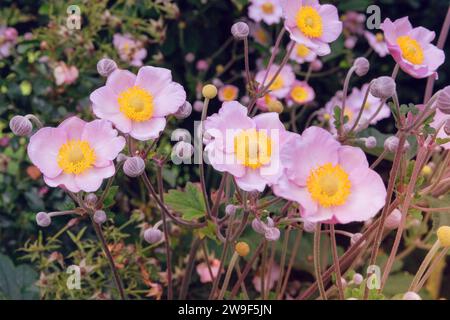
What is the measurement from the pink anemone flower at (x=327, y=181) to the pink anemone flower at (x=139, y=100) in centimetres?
15

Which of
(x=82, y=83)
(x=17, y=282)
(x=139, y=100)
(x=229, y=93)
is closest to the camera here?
(x=139, y=100)

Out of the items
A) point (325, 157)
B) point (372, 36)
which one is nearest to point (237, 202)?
point (325, 157)

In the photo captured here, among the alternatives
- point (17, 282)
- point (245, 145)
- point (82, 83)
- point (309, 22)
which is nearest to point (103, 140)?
point (245, 145)

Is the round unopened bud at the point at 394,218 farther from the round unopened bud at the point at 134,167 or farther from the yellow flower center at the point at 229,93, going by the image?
the yellow flower center at the point at 229,93

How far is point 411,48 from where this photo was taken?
2.38ft

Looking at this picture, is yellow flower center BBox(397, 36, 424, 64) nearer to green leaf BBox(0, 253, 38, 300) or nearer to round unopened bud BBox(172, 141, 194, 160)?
round unopened bud BBox(172, 141, 194, 160)

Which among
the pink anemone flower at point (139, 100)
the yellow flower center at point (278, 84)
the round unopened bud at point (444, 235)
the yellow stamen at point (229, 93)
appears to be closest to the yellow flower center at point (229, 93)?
the yellow stamen at point (229, 93)

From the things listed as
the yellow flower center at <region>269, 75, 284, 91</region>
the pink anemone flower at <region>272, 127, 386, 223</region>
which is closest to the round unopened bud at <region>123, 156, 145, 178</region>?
the pink anemone flower at <region>272, 127, 386, 223</region>

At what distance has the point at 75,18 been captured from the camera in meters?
1.09

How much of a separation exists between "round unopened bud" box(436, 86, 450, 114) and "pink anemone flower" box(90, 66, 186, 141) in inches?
10.3

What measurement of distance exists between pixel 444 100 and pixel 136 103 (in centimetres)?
32

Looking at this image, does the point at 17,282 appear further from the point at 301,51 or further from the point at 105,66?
the point at 301,51

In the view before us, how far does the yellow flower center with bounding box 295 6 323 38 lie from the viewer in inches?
29.2
